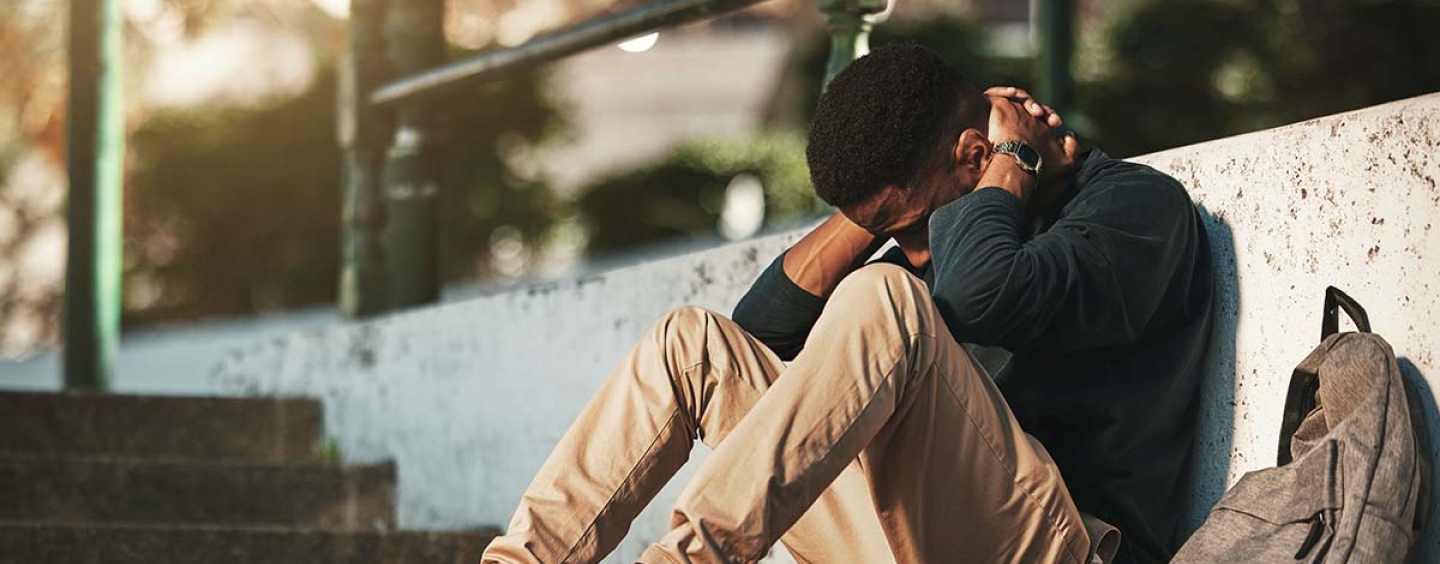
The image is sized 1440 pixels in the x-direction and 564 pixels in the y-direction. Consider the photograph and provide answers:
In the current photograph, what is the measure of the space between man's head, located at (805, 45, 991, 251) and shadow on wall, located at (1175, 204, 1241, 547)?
1.29 ft

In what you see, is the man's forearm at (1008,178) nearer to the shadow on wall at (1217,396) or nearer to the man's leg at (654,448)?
the shadow on wall at (1217,396)

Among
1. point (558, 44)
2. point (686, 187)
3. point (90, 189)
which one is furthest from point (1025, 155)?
point (686, 187)

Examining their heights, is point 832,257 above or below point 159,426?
above

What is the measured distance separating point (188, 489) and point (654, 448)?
2.65 meters

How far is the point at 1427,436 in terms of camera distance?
2.60m

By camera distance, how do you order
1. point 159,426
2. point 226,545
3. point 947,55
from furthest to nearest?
point 947,55
point 159,426
point 226,545

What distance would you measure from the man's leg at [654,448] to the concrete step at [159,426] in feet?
10.1

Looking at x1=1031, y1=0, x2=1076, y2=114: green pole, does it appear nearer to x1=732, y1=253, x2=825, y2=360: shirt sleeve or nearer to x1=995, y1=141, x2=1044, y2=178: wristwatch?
x1=732, y1=253, x2=825, y2=360: shirt sleeve

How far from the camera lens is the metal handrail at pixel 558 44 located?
4422 millimetres

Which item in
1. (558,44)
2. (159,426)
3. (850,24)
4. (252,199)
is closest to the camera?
(850,24)

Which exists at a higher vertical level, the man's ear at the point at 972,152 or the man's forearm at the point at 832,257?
the man's ear at the point at 972,152

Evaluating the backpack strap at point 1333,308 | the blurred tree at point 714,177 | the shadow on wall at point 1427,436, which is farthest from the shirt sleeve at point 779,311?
the blurred tree at point 714,177

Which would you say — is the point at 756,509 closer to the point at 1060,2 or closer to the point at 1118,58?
the point at 1060,2

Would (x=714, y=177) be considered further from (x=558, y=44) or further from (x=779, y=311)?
(x=779, y=311)
